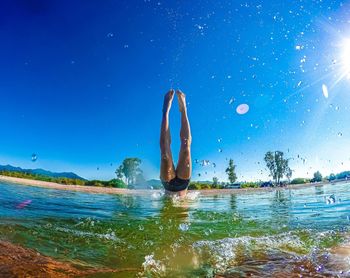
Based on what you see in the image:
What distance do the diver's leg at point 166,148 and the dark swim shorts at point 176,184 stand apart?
0.42 ft

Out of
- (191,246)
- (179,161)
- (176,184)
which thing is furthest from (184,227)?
(191,246)

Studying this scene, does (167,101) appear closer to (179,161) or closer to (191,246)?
(179,161)

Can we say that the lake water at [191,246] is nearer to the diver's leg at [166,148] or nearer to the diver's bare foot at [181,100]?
the diver's leg at [166,148]

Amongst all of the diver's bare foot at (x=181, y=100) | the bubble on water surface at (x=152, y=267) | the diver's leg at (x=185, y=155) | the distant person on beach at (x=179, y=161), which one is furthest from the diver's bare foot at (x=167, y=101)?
the bubble on water surface at (x=152, y=267)

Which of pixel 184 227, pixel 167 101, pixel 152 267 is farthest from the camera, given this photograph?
pixel 167 101

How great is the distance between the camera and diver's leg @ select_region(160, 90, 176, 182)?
9.27 m

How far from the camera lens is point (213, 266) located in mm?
4793

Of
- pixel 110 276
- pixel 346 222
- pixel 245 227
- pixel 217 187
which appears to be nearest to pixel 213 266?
pixel 110 276

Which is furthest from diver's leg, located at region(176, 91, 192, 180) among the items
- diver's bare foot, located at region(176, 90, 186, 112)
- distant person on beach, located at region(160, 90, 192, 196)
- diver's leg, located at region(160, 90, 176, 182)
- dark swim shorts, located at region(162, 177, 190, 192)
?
diver's bare foot, located at region(176, 90, 186, 112)

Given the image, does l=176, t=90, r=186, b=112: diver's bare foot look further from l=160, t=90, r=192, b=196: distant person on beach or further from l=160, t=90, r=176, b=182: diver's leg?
l=160, t=90, r=176, b=182: diver's leg

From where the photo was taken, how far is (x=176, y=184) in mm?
9398

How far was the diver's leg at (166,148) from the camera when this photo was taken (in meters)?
9.27

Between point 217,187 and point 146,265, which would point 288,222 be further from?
point 217,187

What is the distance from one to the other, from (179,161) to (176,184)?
72 cm
